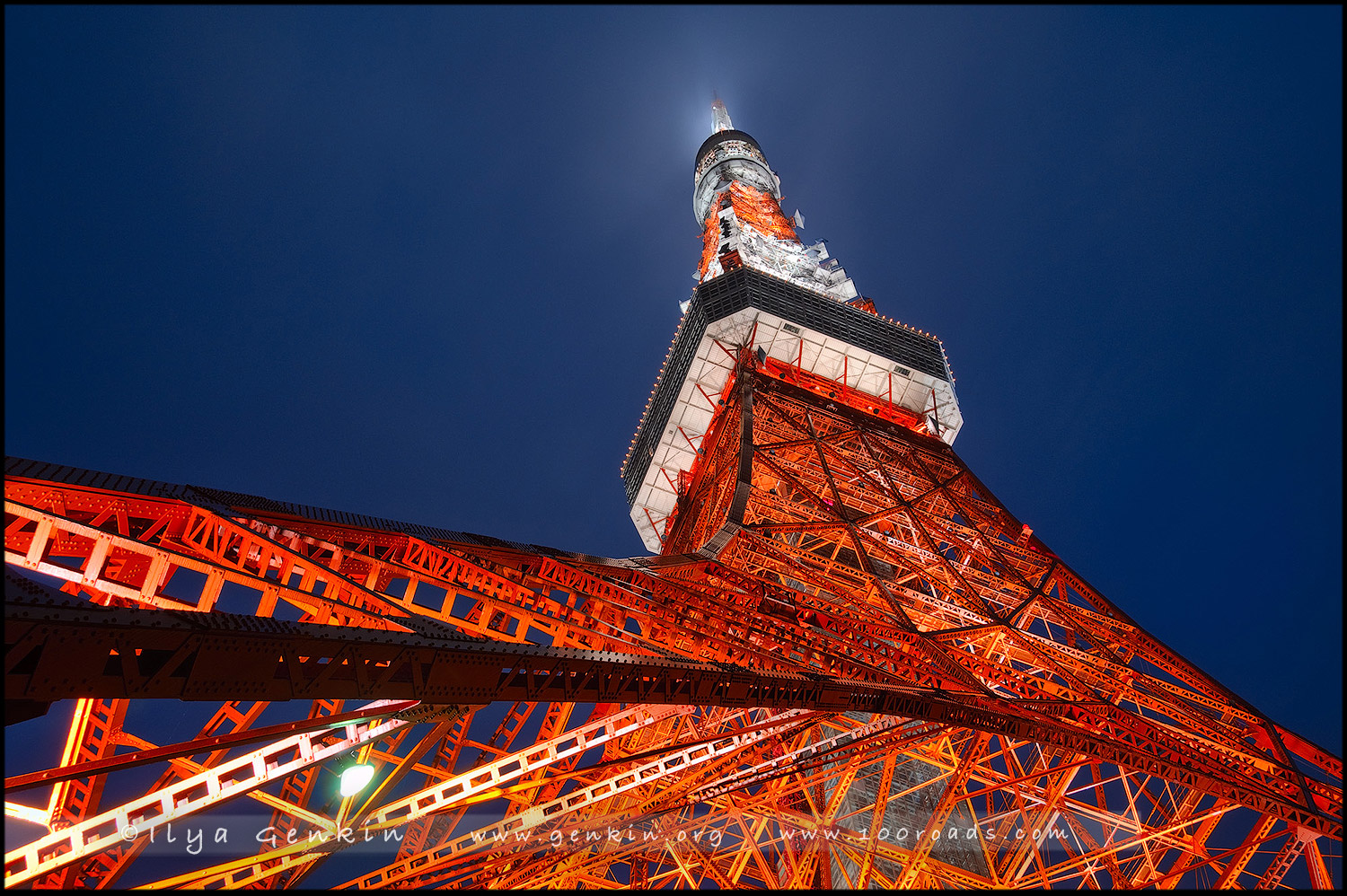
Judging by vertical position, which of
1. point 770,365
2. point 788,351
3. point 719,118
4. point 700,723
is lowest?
point 700,723

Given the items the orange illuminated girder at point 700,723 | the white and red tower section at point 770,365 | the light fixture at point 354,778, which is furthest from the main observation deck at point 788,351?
the light fixture at point 354,778

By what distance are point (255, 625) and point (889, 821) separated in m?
18.4

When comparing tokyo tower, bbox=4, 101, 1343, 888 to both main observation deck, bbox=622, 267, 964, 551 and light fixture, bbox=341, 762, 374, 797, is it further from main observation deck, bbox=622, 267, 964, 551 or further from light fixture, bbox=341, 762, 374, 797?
main observation deck, bbox=622, 267, 964, 551

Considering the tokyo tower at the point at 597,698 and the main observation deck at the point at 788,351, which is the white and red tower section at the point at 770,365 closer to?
the main observation deck at the point at 788,351

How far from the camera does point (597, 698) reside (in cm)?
613

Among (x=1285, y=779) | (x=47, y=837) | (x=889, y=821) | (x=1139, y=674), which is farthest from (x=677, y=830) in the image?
(x=47, y=837)

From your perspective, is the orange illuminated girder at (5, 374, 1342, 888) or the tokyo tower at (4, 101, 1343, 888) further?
the orange illuminated girder at (5, 374, 1342, 888)

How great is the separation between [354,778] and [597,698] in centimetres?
335

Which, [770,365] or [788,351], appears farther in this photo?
[788,351]

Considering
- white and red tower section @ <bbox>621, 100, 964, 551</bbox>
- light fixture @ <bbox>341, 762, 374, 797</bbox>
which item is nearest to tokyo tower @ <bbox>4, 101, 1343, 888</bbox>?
light fixture @ <bbox>341, 762, 374, 797</bbox>

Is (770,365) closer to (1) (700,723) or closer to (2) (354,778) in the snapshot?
(1) (700,723)

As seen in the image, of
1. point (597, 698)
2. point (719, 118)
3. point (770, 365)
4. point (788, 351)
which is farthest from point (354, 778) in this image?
point (719, 118)

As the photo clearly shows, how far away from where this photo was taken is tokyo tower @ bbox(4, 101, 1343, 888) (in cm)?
502

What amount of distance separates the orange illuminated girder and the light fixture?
13.0 inches
